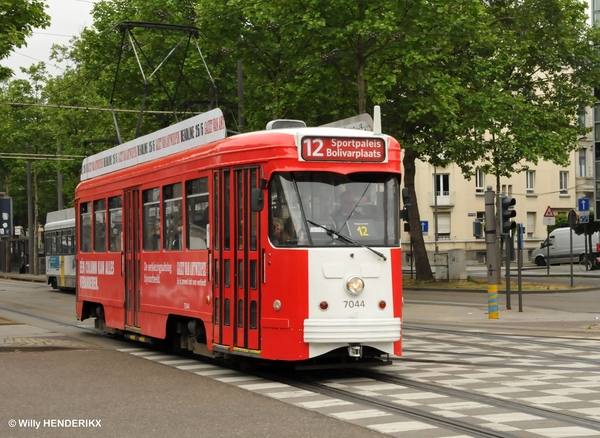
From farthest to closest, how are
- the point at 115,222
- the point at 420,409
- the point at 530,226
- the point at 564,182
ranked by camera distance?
the point at 564,182 < the point at 530,226 < the point at 115,222 < the point at 420,409

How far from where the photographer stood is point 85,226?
67.8 feet

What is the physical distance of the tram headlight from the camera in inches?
504

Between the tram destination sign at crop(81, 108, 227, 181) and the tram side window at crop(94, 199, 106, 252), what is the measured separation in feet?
2.02

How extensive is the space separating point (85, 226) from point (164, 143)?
476 centimetres

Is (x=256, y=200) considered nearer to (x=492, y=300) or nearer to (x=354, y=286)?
(x=354, y=286)

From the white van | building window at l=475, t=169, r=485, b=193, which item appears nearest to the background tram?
the white van

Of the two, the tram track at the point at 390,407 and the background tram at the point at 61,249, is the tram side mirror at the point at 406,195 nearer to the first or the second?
the tram track at the point at 390,407

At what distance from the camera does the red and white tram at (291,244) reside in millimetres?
12711

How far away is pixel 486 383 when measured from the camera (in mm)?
12594

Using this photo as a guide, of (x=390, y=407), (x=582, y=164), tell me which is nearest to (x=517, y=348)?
(x=390, y=407)

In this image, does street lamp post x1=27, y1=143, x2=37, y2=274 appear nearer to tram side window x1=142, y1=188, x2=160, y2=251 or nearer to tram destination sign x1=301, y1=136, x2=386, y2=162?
tram side window x1=142, y1=188, x2=160, y2=251

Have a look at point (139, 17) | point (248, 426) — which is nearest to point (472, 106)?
point (139, 17)

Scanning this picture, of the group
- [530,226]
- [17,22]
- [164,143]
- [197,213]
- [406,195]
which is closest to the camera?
[406,195]

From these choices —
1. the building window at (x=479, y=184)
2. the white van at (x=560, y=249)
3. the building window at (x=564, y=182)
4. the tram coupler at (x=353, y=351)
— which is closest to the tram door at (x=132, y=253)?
the tram coupler at (x=353, y=351)
